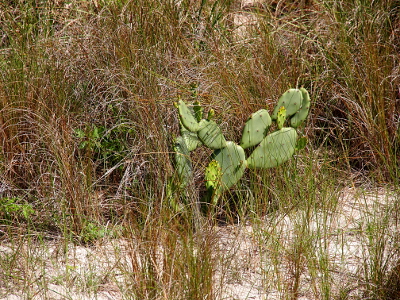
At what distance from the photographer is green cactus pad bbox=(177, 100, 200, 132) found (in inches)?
111

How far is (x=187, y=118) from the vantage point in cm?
287

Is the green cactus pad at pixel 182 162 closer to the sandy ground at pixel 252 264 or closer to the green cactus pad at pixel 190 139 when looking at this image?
the green cactus pad at pixel 190 139

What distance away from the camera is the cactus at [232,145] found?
293 cm

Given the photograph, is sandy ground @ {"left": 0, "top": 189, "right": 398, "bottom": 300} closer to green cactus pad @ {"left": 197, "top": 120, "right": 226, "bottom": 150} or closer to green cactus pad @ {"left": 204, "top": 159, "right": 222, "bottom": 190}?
green cactus pad @ {"left": 204, "top": 159, "right": 222, "bottom": 190}

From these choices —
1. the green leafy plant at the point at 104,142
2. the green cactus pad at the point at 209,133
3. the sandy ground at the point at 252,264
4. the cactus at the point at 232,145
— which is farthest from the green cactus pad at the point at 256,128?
the green leafy plant at the point at 104,142

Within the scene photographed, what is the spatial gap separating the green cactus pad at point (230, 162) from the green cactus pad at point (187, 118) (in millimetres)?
192

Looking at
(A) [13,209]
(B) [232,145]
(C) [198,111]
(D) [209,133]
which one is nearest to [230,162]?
(B) [232,145]

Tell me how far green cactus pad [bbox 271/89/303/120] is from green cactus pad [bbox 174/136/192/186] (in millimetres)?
540

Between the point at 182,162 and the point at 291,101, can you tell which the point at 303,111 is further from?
the point at 182,162

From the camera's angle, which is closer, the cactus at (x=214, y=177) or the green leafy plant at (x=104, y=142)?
the cactus at (x=214, y=177)

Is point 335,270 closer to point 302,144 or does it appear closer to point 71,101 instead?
point 302,144

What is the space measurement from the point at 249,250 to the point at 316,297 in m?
0.42

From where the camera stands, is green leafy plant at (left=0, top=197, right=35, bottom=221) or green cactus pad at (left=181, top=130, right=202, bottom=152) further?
green cactus pad at (left=181, top=130, right=202, bottom=152)

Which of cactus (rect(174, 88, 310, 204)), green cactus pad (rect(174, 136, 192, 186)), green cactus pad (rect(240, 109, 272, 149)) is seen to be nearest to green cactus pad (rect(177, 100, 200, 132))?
cactus (rect(174, 88, 310, 204))
